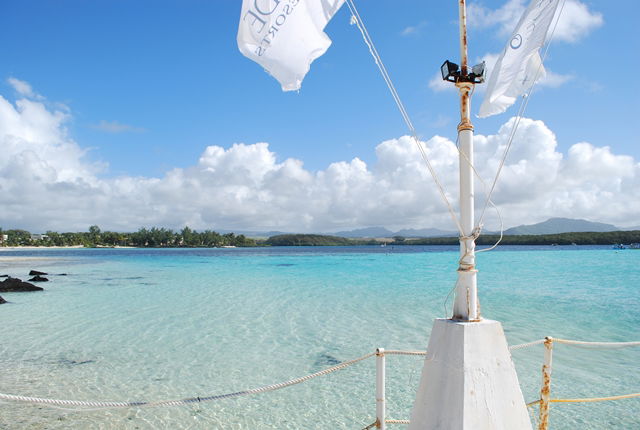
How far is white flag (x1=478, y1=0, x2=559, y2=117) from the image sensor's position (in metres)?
3.31

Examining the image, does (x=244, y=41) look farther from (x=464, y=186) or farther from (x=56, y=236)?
(x=56, y=236)

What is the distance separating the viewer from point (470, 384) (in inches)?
108

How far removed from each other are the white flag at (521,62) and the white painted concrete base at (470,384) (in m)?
2.05

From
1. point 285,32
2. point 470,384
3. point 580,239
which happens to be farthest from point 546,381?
point 580,239

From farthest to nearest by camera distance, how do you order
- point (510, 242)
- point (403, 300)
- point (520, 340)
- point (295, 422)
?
point (510, 242) < point (403, 300) < point (520, 340) < point (295, 422)

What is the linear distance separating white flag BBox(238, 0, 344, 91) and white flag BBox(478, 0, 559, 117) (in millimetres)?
1549

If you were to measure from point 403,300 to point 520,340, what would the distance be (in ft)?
29.0

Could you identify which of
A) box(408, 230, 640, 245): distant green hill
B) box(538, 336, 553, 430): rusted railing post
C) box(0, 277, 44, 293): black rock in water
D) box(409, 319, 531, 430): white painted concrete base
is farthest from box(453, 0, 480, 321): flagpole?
box(408, 230, 640, 245): distant green hill

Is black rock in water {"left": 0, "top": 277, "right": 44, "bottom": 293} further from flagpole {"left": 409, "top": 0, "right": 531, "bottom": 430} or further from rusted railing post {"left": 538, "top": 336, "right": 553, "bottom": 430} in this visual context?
rusted railing post {"left": 538, "top": 336, "right": 553, "bottom": 430}

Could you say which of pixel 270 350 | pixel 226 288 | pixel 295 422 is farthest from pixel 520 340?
pixel 226 288

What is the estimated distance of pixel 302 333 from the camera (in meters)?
13.2

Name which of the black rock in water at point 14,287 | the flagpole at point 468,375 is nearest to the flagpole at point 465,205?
the flagpole at point 468,375

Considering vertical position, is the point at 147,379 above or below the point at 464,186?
below

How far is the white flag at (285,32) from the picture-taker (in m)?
3.43
